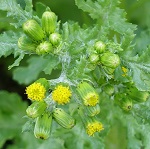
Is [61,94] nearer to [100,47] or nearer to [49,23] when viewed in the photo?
[100,47]

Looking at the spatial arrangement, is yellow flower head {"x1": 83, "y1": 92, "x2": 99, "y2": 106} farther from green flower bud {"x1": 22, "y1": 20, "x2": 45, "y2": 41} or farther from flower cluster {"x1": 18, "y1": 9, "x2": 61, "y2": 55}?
green flower bud {"x1": 22, "y1": 20, "x2": 45, "y2": 41}

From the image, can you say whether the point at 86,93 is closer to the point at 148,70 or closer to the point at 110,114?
the point at 148,70

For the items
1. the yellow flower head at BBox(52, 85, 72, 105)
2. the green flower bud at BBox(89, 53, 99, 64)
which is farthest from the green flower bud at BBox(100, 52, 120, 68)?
the yellow flower head at BBox(52, 85, 72, 105)

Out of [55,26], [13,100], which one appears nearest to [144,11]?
[13,100]

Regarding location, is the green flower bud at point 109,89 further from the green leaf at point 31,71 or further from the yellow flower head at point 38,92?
the green leaf at point 31,71

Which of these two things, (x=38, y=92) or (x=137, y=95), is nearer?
(x=38, y=92)

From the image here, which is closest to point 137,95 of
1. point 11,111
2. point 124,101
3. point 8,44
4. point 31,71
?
point 124,101
